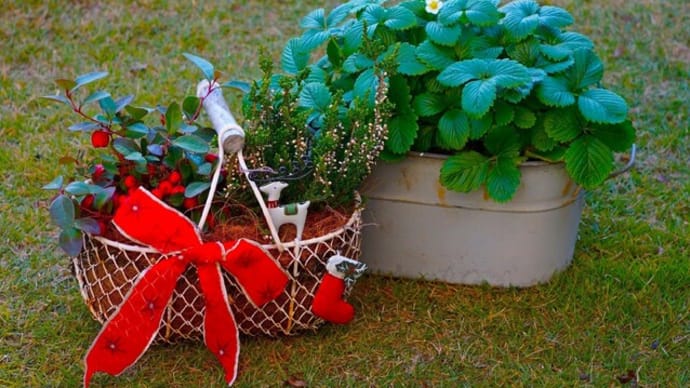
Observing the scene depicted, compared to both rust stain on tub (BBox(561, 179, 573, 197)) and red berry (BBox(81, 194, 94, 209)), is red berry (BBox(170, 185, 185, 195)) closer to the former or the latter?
red berry (BBox(81, 194, 94, 209))

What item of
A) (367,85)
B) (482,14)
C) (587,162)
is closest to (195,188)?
(367,85)

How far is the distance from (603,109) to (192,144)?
0.96m

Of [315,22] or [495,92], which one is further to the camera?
[315,22]

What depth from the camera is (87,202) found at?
203cm

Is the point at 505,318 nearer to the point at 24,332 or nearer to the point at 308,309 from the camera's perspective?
the point at 308,309

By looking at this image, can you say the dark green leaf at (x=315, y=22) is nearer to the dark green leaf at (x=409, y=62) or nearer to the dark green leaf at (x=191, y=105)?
the dark green leaf at (x=409, y=62)

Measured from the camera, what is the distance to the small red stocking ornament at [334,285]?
6.67 ft

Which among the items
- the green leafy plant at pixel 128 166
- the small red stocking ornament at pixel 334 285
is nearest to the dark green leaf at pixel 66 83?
the green leafy plant at pixel 128 166

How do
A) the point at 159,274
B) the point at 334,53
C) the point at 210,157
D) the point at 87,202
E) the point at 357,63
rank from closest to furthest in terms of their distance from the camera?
1. the point at 159,274
2. the point at 87,202
3. the point at 210,157
4. the point at 357,63
5. the point at 334,53

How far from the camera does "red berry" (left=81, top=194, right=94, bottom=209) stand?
202 cm

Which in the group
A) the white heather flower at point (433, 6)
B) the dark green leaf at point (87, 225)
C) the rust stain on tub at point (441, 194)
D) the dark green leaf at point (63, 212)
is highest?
the white heather flower at point (433, 6)

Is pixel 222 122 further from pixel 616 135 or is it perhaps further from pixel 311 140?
pixel 616 135

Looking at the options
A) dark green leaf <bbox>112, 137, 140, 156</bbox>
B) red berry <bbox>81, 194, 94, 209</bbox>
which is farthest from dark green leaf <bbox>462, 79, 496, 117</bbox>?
red berry <bbox>81, 194, 94, 209</bbox>

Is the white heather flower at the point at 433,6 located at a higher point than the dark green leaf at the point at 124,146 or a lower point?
higher
